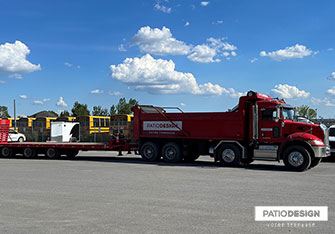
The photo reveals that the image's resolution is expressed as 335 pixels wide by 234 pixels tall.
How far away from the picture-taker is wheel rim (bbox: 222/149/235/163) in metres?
15.0

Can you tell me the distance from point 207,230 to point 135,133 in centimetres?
1212

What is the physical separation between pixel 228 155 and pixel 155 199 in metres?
7.41

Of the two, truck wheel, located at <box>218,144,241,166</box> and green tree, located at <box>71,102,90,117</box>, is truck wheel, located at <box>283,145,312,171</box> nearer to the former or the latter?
truck wheel, located at <box>218,144,241,166</box>

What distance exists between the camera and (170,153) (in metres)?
16.7

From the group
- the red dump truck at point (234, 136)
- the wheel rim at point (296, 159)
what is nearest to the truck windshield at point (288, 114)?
the red dump truck at point (234, 136)

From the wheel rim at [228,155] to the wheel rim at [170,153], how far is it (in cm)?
240

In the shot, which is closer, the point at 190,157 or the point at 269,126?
the point at 269,126

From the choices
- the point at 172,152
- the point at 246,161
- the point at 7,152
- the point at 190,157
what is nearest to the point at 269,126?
the point at 246,161

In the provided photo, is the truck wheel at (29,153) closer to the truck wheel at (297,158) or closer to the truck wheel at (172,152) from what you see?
the truck wheel at (172,152)

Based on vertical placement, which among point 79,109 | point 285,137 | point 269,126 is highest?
point 79,109

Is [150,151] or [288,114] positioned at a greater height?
[288,114]

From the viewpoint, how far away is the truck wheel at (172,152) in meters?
16.4

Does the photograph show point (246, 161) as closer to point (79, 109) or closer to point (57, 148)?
point (57, 148)

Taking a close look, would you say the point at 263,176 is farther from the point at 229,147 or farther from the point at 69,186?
the point at 69,186
